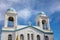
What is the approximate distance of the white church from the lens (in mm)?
39875

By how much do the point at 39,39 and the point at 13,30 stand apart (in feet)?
20.5

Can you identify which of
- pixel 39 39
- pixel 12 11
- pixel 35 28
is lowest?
pixel 39 39

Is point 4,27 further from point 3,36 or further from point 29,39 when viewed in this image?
point 29,39

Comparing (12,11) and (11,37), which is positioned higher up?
(12,11)

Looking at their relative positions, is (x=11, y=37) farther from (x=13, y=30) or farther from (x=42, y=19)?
(x=42, y=19)

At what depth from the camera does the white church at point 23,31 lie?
39.9 m

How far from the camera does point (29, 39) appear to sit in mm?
40469

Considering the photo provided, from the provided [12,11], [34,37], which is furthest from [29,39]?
[12,11]

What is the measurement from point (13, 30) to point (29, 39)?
4067 millimetres

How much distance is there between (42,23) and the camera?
44.8 m

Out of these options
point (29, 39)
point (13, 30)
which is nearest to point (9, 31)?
point (13, 30)

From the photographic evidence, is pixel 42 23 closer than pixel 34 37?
No

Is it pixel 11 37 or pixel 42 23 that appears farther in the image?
pixel 42 23

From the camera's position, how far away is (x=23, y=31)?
40500 mm
